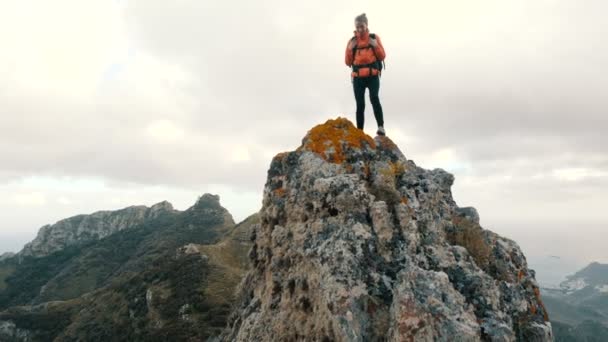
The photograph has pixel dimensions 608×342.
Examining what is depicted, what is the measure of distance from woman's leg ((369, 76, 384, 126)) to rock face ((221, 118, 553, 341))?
4.96 feet

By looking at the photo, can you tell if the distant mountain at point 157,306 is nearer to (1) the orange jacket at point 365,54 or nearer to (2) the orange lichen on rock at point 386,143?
(2) the orange lichen on rock at point 386,143

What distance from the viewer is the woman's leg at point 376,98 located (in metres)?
14.3

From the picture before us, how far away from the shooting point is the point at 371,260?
918 cm

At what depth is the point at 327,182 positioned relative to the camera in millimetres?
10586

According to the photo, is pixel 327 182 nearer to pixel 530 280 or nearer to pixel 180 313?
pixel 530 280

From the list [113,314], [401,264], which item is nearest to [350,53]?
[401,264]

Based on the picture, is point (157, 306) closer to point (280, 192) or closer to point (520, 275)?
point (280, 192)

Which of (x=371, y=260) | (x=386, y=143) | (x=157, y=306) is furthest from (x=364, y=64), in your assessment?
(x=157, y=306)

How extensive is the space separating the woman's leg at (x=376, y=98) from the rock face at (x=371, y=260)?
4.96ft

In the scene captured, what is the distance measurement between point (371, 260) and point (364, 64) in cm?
773

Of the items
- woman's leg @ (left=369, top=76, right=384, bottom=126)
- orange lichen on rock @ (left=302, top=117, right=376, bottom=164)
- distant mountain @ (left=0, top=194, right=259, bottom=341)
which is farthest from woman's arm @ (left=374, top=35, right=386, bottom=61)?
distant mountain @ (left=0, top=194, right=259, bottom=341)

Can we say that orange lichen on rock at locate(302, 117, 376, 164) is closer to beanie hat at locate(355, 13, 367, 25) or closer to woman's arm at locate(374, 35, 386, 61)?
woman's arm at locate(374, 35, 386, 61)

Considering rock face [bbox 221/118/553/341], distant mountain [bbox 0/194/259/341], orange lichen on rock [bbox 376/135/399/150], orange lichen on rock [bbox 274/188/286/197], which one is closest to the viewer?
rock face [bbox 221/118/553/341]

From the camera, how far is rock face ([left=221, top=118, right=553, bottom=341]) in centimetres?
798
